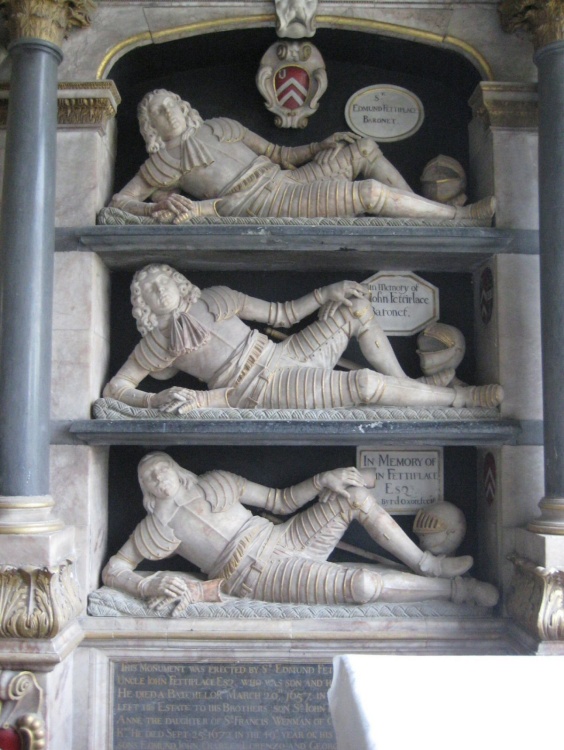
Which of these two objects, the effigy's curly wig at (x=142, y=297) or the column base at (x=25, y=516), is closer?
the column base at (x=25, y=516)

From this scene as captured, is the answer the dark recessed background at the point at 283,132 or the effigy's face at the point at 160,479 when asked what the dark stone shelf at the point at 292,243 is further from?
the effigy's face at the point at 160,479

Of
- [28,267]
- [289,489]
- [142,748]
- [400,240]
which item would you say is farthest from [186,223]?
[142,748]

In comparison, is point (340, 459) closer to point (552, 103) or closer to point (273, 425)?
point (273, 425)

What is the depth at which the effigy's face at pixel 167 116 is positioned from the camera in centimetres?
373

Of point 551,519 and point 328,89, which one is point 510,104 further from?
point 551,519

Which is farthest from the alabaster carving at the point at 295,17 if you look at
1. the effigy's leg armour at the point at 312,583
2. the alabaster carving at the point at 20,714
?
the alabaster carving at the point at 20,714

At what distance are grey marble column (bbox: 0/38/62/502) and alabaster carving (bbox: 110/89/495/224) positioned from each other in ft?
1.64

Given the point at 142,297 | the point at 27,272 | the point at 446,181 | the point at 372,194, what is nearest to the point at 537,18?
the point at 446,181

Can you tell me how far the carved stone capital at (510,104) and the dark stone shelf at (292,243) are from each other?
1.80 feet

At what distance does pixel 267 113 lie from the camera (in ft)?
13.5

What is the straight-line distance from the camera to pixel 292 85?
13.1ft

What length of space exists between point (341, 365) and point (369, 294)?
15.7 inches

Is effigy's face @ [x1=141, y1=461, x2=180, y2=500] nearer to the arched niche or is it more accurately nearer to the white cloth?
the white cloth

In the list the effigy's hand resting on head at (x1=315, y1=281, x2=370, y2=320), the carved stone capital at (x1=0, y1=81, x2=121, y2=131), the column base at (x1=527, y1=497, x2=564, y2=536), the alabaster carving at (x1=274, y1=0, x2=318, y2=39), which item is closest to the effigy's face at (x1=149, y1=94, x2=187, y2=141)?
the carved stone capital at (x1=0, y1=81, x2=121, y2=131)
